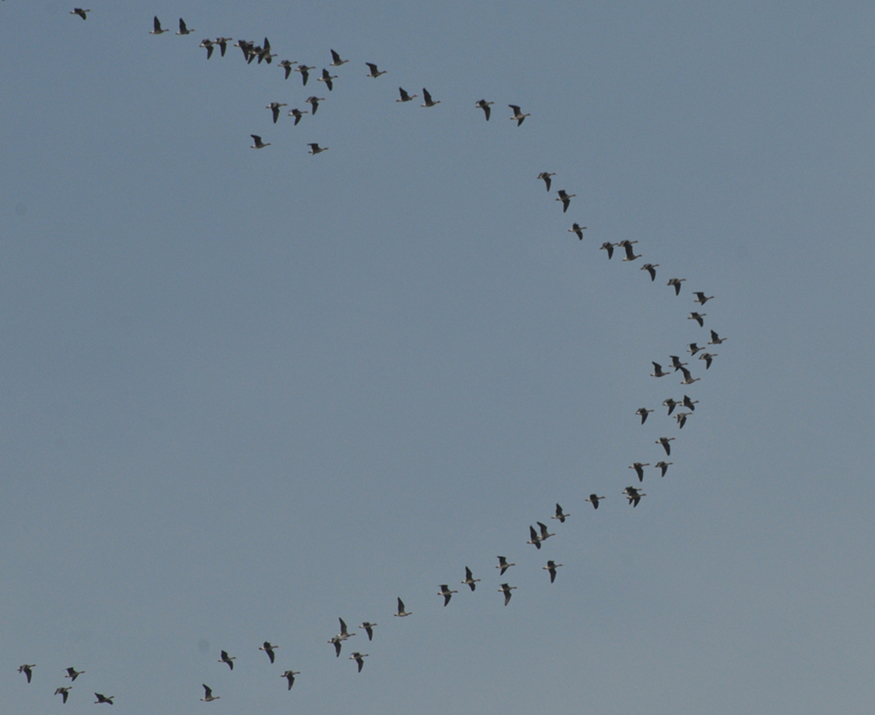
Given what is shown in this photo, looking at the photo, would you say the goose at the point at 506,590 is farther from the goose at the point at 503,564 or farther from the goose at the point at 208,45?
the goose at the point at 208,45

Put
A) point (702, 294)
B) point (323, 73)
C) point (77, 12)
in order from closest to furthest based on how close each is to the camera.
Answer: point (77, 12), point (323, 73), point (702, 294)

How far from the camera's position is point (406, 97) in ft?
409

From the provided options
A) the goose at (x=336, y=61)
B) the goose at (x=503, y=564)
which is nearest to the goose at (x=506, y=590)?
the goose at (x=503, y=564)

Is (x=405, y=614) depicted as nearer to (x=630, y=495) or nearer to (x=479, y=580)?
(x=479, y=580)

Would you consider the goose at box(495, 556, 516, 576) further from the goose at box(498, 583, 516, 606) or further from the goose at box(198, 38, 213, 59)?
the goose at box(198, 38, 213, 59)

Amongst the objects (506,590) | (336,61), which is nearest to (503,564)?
(506,590)

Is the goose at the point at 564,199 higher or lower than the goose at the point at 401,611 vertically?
higher

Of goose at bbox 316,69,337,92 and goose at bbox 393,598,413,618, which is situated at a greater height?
goose at bbox 316,69,337,92

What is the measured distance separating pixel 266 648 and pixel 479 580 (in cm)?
1702

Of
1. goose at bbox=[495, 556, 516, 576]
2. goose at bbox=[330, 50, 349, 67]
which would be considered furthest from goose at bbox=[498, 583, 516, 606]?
goose at bbox=[330, 50, 349, 67]

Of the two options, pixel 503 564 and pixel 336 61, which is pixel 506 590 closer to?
pixel 503 564

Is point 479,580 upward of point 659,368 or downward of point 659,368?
downward

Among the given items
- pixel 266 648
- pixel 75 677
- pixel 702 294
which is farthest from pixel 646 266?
pixel 75 677

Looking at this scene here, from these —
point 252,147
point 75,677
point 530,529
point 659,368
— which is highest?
point 252,147
